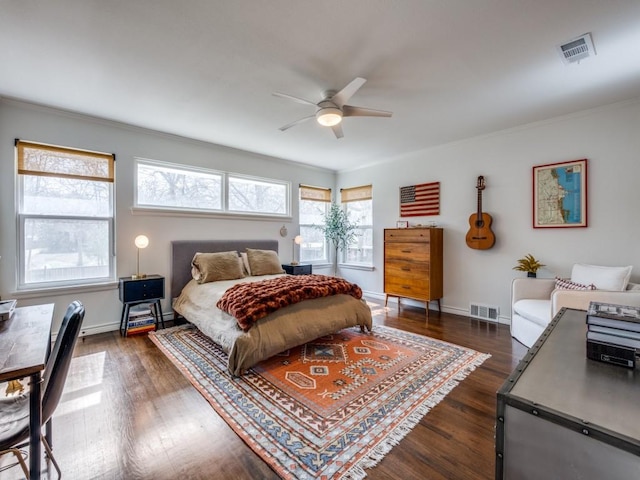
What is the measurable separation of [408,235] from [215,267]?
2.85m

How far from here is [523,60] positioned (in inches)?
92.0

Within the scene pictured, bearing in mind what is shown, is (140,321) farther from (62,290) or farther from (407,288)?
(407,288)

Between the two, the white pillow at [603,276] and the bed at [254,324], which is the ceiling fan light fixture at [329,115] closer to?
the bed at [254,324]

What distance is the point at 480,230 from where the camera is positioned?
13.4ft

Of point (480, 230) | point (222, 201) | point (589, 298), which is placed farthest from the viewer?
point (222, 201)

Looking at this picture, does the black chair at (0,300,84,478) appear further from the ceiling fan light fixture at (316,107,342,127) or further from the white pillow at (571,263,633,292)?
the white pillow at (571,263,633,292)

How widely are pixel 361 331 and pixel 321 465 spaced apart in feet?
6.88

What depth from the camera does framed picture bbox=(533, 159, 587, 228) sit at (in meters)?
3.34

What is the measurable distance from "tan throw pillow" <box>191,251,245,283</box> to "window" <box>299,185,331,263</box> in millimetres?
1878

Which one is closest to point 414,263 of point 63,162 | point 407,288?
point 407,288

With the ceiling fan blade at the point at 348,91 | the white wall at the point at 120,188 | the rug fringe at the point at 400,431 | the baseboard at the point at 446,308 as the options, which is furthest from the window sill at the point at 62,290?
the baseboard at the point at 446,308

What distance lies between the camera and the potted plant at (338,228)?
19.2ft

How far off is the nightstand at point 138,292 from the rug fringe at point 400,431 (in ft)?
10.3

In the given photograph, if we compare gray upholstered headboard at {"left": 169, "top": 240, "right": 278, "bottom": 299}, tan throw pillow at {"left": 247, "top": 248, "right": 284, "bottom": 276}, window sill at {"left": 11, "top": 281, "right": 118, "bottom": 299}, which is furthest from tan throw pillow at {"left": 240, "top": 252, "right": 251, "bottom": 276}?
window sill at {"left": 11, "top": 281, "right": 118, "bottom": 299}
